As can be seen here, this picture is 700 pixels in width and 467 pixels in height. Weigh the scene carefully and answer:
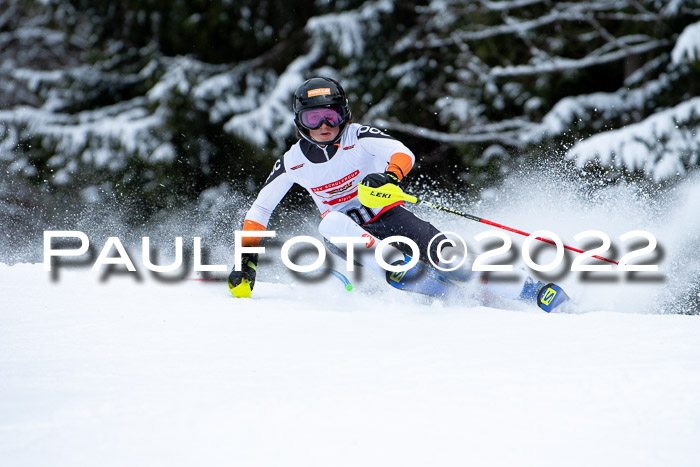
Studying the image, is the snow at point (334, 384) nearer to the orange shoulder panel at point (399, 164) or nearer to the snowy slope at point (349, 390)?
the snowy slope at point (349, 390)

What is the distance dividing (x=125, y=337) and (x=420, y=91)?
25.4 feet

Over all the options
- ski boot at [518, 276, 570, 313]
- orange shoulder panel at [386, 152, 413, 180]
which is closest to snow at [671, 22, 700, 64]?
ski boot at [518, 276, 570, 313]

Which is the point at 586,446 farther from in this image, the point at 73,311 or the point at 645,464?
the point at 73,311

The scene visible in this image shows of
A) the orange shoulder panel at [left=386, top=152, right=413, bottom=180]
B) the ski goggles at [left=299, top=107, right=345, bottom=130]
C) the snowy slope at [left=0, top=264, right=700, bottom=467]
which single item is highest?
the ski goggles at [left=299, top=107, right=345, bottom=130]

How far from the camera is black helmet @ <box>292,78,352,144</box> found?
409cm

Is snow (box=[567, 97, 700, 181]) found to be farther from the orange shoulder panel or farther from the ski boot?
the orange shoulder panel

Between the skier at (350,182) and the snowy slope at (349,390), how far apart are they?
708mm

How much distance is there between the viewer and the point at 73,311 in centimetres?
343

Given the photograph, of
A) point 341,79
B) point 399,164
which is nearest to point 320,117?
point 399,164

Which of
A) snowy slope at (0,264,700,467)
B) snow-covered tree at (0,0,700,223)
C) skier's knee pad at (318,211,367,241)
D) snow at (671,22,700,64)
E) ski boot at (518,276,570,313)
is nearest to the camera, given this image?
snowy slope at (0,264,700,467)

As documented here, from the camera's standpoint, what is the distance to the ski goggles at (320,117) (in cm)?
411

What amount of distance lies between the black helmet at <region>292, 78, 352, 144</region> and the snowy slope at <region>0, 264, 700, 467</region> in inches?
54.0

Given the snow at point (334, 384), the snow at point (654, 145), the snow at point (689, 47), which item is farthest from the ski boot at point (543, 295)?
the snow at point (689, 47)

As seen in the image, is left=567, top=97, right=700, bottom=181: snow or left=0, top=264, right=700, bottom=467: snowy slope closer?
left=0, top=264, right=700, bottom=467: snowy slope
